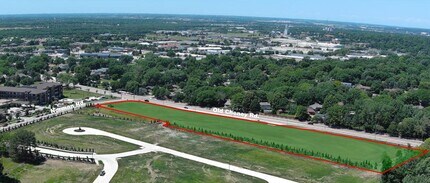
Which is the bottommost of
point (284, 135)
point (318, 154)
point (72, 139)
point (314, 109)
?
point (72, 139)

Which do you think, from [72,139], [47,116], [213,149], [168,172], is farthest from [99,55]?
[168,172]

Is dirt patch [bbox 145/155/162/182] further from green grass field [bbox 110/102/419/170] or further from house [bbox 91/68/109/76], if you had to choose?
house [bbox 91/68/109/76]

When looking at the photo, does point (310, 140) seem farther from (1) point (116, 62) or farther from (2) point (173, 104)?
(1) point (116, 62)

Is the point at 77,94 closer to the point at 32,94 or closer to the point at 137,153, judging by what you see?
the point at 32,94

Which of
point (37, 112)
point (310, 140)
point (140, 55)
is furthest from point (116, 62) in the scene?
point (310, 140)

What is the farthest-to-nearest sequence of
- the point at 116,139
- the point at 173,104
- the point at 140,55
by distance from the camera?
1. the point at 140,55
2. the point at 173,104
3. the point at 116,139

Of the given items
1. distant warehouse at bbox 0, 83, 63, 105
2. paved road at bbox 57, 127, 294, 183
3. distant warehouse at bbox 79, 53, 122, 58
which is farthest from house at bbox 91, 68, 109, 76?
paved road at bbox 57, 127, 294, 183

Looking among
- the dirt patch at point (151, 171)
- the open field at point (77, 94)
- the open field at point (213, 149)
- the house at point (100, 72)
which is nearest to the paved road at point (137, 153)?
the open field at point (213, 149)
